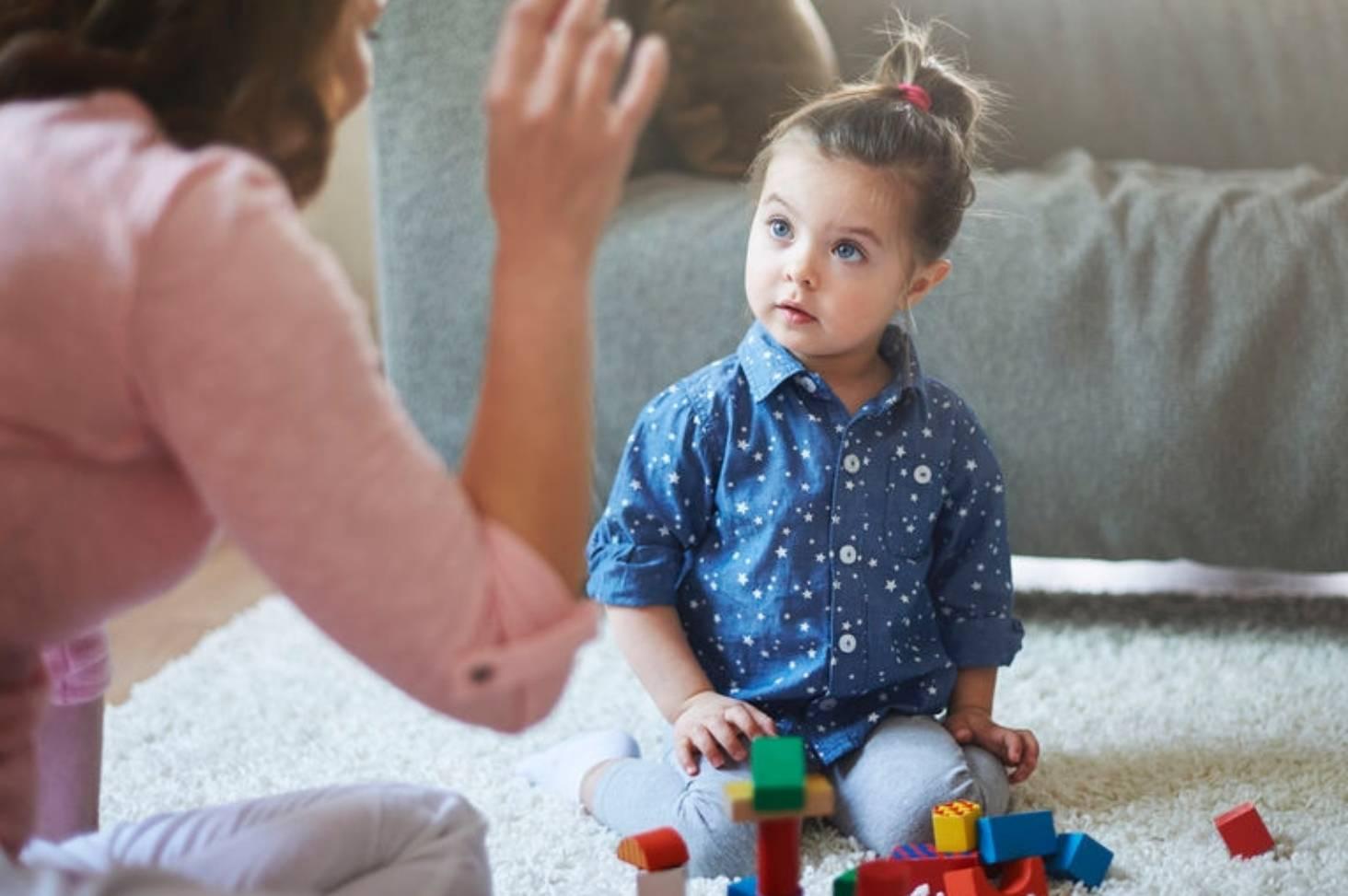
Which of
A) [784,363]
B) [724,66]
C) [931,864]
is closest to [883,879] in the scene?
[931,864]

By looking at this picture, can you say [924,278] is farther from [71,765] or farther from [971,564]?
[71,765]

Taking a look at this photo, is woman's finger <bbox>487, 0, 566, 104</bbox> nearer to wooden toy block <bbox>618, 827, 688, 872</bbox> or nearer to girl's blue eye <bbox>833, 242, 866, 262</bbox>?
wooden toy block <bbox>618, 827, 688, 872</bbox>

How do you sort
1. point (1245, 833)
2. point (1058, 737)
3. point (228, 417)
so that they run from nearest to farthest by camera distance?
point (228, 417)
point (1245, 833)
point (1058, 737)

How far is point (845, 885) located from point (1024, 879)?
15cm

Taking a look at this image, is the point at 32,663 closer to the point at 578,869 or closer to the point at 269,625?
the point at 578,869

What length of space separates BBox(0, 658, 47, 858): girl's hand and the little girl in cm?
48

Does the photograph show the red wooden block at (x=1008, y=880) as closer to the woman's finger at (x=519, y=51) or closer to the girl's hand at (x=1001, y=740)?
the girl's hand at (x=1001, y=740)

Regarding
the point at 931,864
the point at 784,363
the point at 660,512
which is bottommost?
the point at 931,864

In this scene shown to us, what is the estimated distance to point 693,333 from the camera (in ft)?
5.09

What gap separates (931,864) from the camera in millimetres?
1044

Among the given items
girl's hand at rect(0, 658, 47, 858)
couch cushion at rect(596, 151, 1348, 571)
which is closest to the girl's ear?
couch cushion at rect(596, 151, 1348, 571)

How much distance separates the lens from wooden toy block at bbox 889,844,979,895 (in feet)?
3.39

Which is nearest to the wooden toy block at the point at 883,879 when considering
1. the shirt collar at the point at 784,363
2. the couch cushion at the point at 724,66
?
the shirt collar at the point at 784,363

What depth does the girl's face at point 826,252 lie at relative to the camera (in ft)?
3.80
